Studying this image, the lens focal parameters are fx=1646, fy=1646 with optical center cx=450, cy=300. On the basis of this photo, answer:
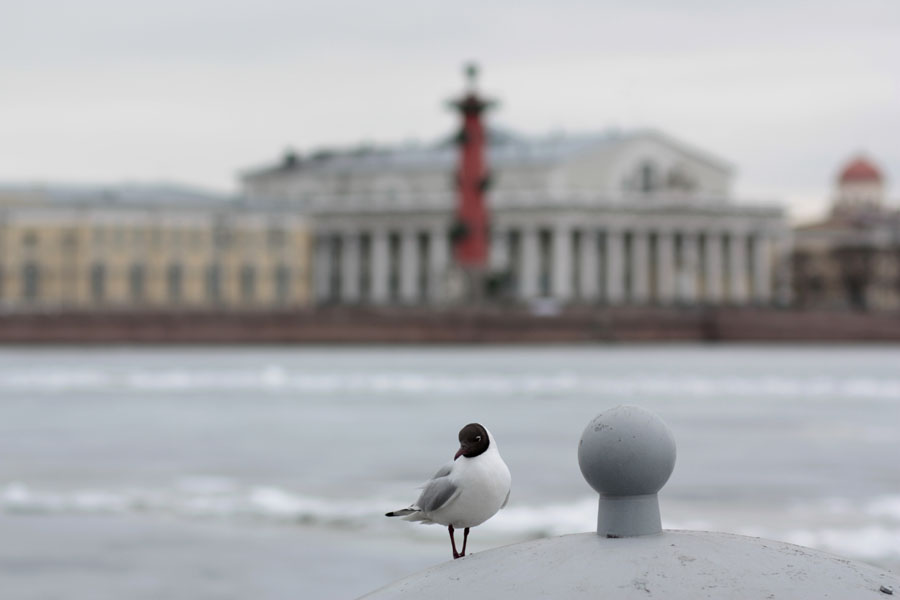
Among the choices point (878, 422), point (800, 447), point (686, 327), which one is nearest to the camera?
point (800, 447)

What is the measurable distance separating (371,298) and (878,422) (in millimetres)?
77261

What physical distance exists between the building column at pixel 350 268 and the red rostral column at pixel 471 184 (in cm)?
2059

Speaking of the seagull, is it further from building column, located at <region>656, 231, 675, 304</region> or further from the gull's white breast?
building column, located at <region>656, 231, 675, 304</region>

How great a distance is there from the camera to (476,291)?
258ft

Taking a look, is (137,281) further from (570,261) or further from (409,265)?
(570,261)

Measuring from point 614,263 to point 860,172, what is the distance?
187 feet

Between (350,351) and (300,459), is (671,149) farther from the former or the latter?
(300,459)

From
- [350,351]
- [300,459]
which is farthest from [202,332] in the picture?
[300,459]

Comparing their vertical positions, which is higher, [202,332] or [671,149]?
[671,149]

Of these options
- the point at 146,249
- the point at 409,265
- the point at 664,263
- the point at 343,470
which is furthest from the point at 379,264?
the point at 343,470

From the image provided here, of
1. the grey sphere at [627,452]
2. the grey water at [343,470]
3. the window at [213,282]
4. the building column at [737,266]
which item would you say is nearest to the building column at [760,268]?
the building column at [737,266]

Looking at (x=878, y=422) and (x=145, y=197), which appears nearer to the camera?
(x=878, y=422)

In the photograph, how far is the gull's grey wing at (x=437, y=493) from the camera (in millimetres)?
3318

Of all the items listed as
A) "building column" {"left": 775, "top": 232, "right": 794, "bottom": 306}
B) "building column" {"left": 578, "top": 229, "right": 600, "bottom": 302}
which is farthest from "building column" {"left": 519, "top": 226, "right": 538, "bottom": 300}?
"building column" {"left": 775, "top": 232, "right": 794, "bottom": 306}
